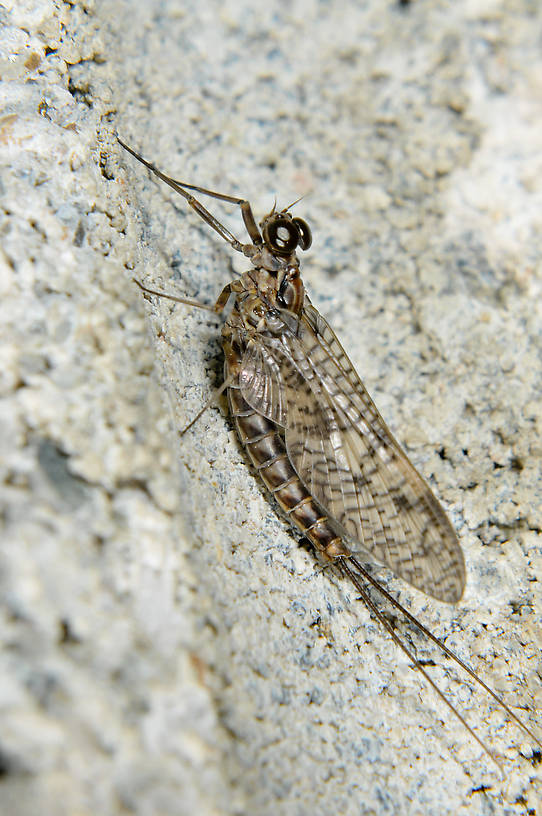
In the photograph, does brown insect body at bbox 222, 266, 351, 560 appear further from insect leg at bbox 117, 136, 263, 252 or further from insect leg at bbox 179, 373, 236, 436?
insect leg at bbox 117, 136, 263, 252

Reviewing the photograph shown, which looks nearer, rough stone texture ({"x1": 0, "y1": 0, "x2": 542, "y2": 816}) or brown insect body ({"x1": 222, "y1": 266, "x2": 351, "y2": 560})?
rough stone texture ({"x1": 0, "y1": 0, "x2": 542, "y2": 816})

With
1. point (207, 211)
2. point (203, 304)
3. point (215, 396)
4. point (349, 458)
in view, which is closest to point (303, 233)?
point (207, 211)

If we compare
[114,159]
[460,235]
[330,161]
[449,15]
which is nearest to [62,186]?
[114,159]

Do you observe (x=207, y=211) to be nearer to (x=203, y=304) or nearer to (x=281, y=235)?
(x=281, y=235)

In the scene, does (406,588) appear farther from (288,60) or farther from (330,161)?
(288,60)

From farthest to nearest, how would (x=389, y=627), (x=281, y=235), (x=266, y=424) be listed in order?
(x=281, y=235) → (x=266, y=424) → (x=389, y=627)

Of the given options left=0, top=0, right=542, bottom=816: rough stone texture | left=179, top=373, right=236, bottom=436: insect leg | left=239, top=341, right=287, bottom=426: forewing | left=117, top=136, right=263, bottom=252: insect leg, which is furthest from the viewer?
left=117, top=136, right=263, bottom=252: insect leg

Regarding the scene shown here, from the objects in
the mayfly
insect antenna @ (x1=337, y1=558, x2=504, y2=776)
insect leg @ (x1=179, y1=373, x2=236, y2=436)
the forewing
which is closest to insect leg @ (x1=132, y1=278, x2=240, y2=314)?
the mayfly

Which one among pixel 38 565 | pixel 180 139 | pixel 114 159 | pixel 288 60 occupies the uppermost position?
pixel 288 60
